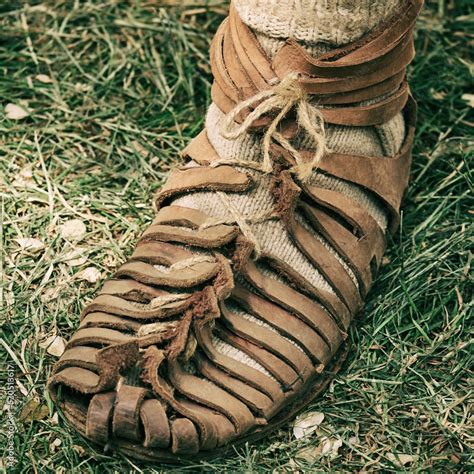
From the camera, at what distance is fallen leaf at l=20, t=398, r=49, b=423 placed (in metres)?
1.59

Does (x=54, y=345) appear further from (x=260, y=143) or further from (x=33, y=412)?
(x=260, y=143)

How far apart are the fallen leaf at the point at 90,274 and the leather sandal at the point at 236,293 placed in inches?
7.8

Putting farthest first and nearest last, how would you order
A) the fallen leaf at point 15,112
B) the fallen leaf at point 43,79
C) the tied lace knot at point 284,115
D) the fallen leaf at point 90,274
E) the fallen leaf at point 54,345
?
the fallen leaf at point 43,79 → the fallen leaf at point 15,112 → the fallen leaf at point 90,274 → the fallen leaf at point 54,345 → the tied lace knot at point 284,115

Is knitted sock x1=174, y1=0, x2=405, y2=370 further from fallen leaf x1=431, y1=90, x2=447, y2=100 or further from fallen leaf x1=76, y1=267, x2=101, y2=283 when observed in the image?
fallen leaf x1=431, y1=90, x2=447, y2=100

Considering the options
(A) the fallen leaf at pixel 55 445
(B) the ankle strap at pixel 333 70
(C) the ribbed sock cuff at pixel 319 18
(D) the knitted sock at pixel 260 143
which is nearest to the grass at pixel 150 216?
(A) the fallen leaf at pixel 55 445

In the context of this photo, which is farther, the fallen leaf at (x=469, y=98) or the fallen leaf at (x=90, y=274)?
the fallen leaf at (x=469, y=98)

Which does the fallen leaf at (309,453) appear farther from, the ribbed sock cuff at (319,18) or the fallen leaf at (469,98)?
the fallen leaf at (469,98)

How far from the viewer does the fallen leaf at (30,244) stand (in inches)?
74.5

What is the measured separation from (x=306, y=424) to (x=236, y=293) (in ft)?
0.79

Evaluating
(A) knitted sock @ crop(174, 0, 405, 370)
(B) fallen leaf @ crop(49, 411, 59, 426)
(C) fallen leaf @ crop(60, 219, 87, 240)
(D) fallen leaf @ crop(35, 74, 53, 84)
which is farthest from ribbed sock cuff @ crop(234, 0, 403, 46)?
(D) fallen leaf @ crop(35, 74, 53, 84)

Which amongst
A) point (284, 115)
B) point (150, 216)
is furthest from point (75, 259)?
point (284, 115)

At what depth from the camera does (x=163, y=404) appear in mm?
1462

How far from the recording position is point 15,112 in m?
2.18

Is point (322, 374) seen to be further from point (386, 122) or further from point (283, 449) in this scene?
point (386, 122)
